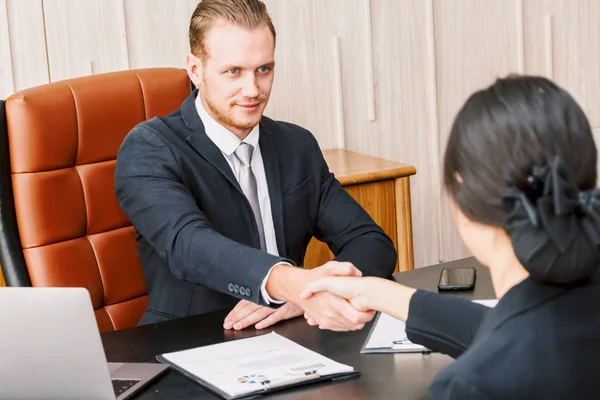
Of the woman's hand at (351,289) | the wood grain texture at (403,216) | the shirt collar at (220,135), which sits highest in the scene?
the shirt collar at (220,135)

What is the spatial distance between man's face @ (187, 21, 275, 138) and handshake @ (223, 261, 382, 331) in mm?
556

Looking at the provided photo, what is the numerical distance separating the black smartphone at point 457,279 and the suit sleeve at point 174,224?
0.36 metres

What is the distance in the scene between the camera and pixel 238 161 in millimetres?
2336

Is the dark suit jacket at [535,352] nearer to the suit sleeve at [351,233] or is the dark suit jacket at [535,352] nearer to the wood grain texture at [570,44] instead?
the suit sleeve at [351,233]

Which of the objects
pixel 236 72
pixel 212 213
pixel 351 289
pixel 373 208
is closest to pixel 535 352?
pixel 351 289

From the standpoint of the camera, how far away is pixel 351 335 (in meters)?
1.72

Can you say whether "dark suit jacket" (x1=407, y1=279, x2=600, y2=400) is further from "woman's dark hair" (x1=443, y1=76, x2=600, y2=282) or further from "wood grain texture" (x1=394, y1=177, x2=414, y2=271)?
"wood grain texture" (x1=394, y1=177, x2=414, y2=271)

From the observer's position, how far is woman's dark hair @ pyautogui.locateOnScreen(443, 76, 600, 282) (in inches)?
39.6

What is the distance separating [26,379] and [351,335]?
0.61m

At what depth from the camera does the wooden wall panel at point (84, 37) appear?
3.14 metres

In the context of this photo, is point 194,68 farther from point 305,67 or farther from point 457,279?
point 305,67

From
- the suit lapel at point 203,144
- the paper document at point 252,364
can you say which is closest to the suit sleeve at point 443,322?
the paper document at point 252,364

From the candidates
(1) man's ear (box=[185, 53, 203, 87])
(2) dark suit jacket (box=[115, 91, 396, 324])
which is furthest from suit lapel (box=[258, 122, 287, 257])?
(1) man's ear (box=[185, 53, 203, 87])

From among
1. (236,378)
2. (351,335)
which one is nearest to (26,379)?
(236,378)
